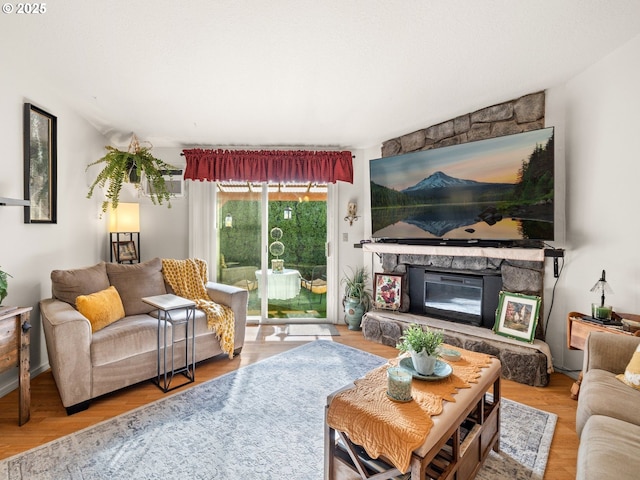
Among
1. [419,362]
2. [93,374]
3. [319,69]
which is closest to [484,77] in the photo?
[319,69]

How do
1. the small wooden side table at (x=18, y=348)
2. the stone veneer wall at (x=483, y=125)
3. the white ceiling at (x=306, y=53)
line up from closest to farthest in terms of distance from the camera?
the white ceiling at (x=306, y=53) < the small wooden side table at (x=18, y=348) < the stone veneer wall at (x=483, y=125)

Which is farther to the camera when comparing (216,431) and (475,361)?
(216,431)

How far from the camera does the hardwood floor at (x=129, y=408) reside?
1731mm

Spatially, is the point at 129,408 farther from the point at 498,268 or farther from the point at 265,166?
the point at 498,268

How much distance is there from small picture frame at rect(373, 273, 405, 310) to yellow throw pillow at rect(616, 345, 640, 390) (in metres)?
2.05

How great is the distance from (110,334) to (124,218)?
1709 millimetres

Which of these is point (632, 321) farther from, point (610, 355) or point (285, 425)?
point (285, 425)

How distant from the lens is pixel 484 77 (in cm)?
243

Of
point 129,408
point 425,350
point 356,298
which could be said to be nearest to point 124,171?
point 129,408

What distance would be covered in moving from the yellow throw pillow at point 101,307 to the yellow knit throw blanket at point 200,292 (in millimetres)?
567

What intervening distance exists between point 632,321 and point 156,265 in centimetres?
375

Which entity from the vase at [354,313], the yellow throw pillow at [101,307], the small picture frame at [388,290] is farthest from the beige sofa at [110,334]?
the small picture frame at [388,290]

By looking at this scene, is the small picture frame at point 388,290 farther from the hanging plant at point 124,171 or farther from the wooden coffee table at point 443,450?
the hanging plant at point 124,171

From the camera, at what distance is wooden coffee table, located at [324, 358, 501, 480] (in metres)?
1.19
